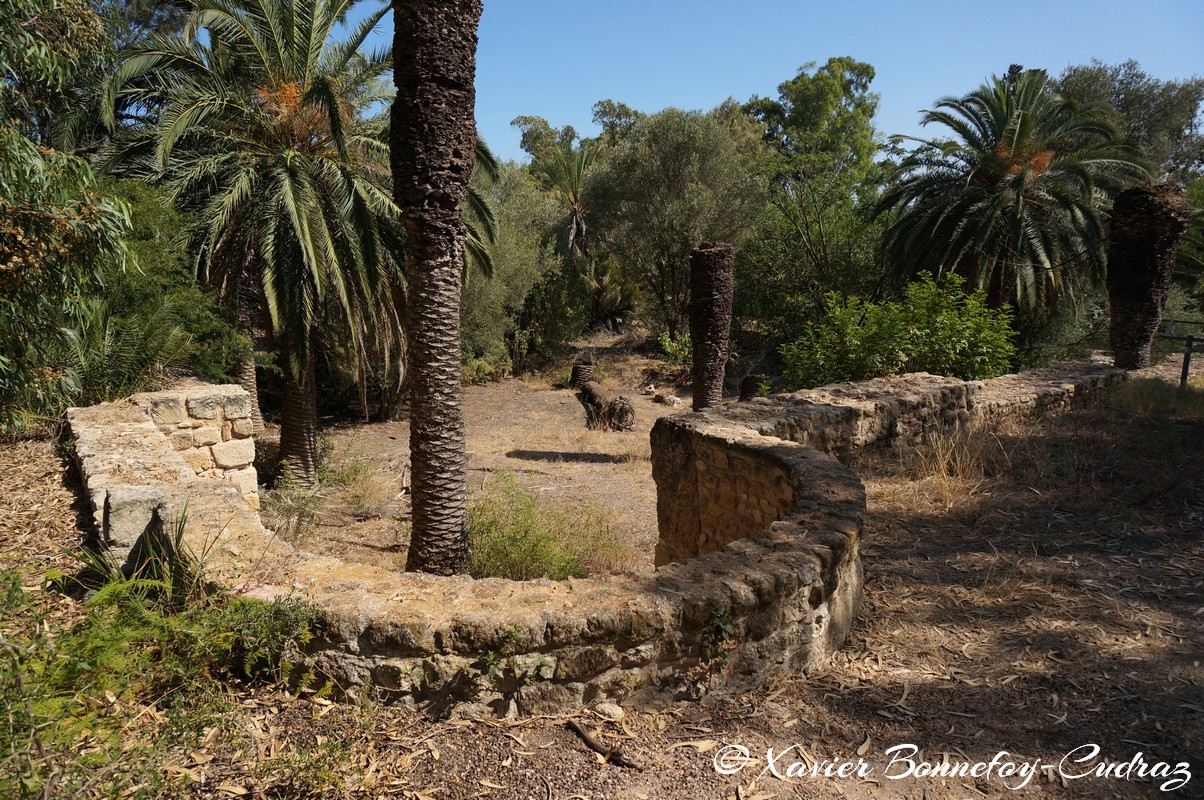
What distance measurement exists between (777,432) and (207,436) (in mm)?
5276

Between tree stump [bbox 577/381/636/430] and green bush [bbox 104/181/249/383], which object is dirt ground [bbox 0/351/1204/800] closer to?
green bush [bbox 104/181/249/383]

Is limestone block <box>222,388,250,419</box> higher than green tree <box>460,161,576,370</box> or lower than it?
lower

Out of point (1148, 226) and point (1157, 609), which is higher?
point (1148, 226)

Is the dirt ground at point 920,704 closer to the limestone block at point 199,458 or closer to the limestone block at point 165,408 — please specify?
the limestone block at point 165,408

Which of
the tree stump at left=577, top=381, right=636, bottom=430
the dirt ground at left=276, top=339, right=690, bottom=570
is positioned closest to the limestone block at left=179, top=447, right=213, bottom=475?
the dirt ground at left=276, top=339, right=690, bottom=570

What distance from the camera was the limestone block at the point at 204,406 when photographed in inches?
252

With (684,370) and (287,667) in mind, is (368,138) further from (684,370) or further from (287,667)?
(684,370)

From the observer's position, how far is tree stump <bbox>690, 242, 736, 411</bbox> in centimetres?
1218

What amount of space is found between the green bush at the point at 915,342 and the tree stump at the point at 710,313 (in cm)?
257

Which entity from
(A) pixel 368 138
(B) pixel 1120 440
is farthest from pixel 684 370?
(B) pixel 1120 440

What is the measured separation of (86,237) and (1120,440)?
369 inches

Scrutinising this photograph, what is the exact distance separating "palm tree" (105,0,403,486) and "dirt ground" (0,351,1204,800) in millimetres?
4229

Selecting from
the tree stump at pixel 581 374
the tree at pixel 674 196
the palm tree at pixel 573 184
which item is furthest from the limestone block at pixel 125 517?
the palm tree at pixel 573 184

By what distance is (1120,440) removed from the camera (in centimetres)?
725
